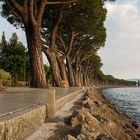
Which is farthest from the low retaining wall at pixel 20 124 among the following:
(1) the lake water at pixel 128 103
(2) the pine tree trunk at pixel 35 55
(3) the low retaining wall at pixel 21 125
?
(2) the pine tree trunk at pixel 35 55

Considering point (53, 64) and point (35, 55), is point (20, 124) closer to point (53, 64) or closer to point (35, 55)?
point (35, 55)

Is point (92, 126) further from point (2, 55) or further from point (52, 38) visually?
point (2, 55)

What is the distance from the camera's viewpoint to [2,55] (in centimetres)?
6619

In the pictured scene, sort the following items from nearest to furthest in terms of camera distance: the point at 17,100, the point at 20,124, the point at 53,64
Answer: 1. the point at 20,124
2. the point at 17,100
3. the point at 53,64

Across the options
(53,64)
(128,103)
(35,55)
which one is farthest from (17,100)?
(128,103)

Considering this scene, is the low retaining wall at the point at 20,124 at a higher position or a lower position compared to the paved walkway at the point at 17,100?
lower

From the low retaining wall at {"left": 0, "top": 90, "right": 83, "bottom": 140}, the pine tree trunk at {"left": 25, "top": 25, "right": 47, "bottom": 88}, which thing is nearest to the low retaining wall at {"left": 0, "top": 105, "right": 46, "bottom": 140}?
the low retaining wall at {"left": 0, "top": 90, "right": 83, "bottom": 140}

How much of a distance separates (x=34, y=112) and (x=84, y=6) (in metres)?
33.8

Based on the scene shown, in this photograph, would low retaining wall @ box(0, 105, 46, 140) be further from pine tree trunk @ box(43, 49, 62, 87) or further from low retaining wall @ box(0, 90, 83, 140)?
pine tree trunk @ box(43, 49, 62, 87)

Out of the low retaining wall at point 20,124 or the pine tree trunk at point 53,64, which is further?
the pine tree trunk at point 53,64

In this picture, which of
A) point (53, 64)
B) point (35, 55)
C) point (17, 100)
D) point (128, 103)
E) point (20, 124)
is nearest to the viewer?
point (20, 124)

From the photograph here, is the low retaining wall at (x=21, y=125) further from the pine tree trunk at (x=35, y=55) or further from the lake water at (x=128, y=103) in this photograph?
the pine tree trunk at (x=35, y=55)

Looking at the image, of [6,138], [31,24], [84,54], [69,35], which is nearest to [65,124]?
[6,138]

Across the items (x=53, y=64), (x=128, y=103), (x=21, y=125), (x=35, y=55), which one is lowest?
(x=128, y=103)
